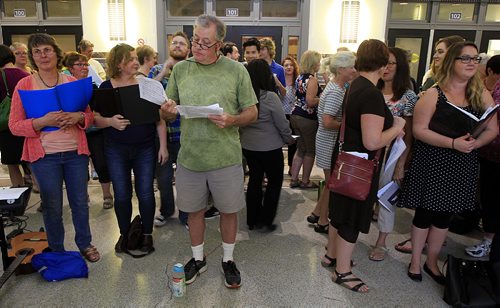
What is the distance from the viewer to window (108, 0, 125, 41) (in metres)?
6.52

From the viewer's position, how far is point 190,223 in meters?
2.49

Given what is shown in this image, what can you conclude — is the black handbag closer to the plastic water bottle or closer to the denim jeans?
the plastic water bottle

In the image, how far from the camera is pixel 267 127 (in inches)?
119

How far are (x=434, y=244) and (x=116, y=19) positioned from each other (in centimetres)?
619

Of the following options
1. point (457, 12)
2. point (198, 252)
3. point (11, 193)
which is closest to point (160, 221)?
point (198, 252)

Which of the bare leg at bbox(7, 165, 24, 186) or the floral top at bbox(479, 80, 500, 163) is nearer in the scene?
the floral top at bbox(479, 80, 500, 163)

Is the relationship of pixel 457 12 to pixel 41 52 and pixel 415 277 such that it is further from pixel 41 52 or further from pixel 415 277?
pixel 41 52

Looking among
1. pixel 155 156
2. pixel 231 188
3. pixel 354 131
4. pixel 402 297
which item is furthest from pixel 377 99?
pixel 155 156

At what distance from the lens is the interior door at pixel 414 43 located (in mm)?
6992

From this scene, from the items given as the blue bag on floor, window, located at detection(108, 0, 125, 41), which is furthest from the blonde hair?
window, located at detection(108, 0, 125, 41)

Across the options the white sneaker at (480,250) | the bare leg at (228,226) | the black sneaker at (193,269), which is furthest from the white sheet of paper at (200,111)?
the white sneaker at (480,250)

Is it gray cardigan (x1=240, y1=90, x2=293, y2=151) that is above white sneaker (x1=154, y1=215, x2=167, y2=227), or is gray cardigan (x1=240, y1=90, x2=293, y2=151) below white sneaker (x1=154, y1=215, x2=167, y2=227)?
above

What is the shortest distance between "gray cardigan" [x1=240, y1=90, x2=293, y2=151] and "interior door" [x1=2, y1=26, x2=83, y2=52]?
5443 millimetres

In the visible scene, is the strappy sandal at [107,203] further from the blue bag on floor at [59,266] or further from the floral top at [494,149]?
the floral top at [494,149]
